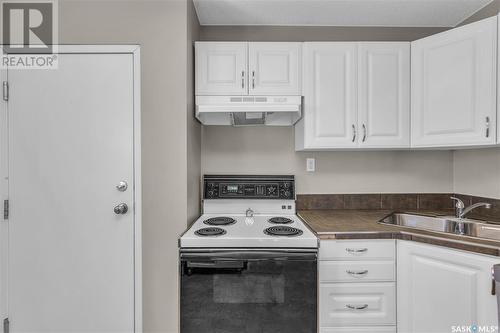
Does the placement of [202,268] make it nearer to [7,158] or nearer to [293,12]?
[7,158]

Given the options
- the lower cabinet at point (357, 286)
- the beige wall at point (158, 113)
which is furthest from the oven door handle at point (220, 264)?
the lower cabinet at point (357, 286)

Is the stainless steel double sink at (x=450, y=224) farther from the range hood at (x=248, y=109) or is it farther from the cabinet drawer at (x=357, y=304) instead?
the range hood at (x=248, y=109)

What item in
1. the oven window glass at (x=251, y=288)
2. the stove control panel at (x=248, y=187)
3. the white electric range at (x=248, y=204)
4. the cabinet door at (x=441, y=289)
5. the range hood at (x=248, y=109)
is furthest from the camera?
the stove control panel at (x=248, y=187)

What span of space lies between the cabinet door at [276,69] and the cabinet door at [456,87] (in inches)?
32.9

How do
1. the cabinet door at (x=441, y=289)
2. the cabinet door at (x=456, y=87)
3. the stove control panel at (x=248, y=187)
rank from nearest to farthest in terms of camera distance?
the cabinet door at (x=441, y=289)
the cabinet door at (x=456, y=87)
the stove control panel at (x=248, y=187)

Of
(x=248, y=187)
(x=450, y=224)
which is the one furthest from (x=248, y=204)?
(x=450, y=224)

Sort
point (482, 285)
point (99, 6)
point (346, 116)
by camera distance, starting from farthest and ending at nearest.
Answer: point (346, 116), point (99, 6), point (482, 285)

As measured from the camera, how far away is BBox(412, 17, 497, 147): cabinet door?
154 centimetres

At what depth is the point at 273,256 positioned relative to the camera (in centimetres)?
142

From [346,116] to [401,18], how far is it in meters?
0.99

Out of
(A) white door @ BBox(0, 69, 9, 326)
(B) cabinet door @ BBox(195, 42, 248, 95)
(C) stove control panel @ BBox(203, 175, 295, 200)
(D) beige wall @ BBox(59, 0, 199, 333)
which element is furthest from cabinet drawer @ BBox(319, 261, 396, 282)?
(A) white door @ BBox(0, 69, 9, 326)

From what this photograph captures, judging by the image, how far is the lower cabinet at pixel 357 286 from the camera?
4.89 ft

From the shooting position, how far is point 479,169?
6.39ft

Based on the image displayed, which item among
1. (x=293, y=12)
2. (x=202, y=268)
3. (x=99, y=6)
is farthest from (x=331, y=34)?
(x=202, y=268)
